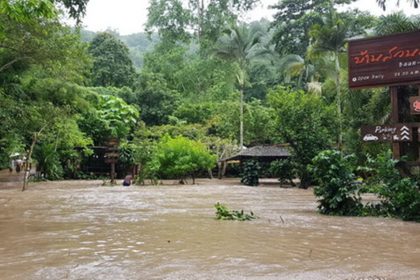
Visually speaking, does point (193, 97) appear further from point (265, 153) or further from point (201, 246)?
point (201, 246)

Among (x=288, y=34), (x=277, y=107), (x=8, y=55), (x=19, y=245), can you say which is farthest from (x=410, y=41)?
(x=288, y=34)

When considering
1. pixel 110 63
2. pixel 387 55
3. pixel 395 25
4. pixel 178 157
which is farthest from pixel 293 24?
pixel 387 55

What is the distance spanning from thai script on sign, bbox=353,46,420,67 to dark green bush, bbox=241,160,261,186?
42.7ft

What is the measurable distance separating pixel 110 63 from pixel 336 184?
29606 millimetres

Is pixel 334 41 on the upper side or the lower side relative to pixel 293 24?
lower

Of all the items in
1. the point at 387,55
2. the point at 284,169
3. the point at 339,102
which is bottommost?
the point at 284,169

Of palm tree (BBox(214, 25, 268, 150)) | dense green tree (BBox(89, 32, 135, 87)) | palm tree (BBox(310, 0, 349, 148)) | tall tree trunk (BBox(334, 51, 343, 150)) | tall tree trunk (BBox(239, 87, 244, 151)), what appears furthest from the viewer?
dense green tree (BBox(89, 32, 135, 87))

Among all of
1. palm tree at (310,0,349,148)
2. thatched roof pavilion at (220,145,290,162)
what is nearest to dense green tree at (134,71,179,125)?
thatched roof pavilion at (220,145,290,162)

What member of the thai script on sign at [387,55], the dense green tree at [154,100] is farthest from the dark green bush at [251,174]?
the thai script on sign at [387,55]

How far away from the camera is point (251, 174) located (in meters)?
24.1

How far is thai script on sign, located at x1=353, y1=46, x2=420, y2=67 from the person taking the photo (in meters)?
10.9

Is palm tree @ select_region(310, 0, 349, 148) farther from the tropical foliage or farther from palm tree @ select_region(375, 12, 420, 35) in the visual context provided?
palm tree @ select_region(375, 12, 420, 35)

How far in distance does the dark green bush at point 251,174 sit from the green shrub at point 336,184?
1339cm

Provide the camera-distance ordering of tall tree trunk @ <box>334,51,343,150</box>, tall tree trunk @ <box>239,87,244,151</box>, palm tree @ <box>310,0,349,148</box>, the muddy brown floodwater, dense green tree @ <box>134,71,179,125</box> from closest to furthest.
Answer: the muddy brown floodwater → tall tree trunk @ <box>334,51,343,150</box> → palm tree @ <box>310,0,349,148</box> → tall tree trunk @ <box>239,87,244,151</box> → dense green tree @ <box>134,71,179,125</box>
